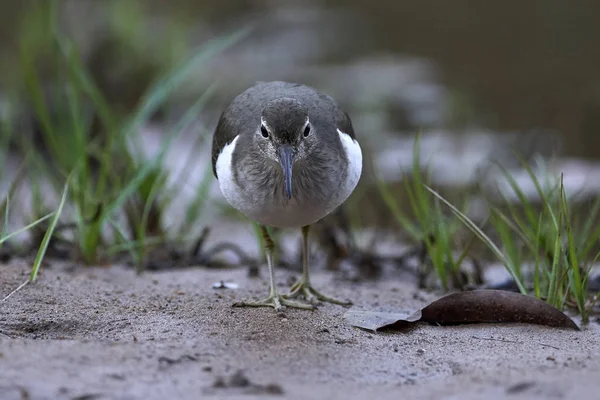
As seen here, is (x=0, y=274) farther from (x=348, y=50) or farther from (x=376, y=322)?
(x=348, y=50)

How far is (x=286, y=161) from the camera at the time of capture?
375cm

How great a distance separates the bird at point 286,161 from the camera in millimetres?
3814

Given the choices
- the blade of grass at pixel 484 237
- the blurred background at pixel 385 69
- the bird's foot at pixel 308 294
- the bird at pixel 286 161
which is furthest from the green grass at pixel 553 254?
the bird's foot at pixel 308 294

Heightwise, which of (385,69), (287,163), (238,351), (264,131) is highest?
(385,69)

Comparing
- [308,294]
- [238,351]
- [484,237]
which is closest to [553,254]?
[484,237]

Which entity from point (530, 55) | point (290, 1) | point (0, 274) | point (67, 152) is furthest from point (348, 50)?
point (0, 274)

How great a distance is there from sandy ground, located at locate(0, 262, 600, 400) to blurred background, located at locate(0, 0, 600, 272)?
1.44 meters

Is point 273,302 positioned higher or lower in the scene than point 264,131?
lower

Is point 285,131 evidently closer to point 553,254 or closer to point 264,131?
point 264,131

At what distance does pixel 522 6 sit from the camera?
18078 mm

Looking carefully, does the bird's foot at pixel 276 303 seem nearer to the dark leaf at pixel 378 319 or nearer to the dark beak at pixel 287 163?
the dark leaf at pixel 378 319

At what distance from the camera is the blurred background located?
8609mm

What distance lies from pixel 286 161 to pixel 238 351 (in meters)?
1.02

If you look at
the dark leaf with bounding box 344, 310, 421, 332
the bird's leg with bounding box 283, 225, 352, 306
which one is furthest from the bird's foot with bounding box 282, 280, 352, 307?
the dark leaf with bounding box 344, 310, 421, 332
